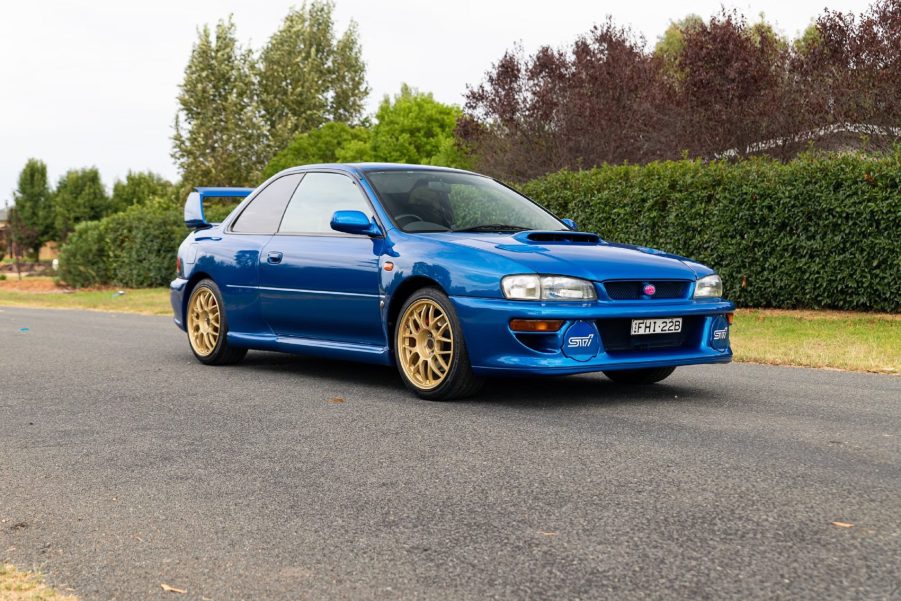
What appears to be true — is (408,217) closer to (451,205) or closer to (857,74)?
(451,205)

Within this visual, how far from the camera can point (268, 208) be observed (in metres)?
9.11

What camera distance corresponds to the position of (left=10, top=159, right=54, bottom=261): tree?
3575 inches

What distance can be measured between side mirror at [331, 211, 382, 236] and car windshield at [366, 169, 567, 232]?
7.6 inches

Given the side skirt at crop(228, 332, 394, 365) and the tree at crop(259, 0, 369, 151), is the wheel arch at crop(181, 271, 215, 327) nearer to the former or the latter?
the side skirt at crop(228, 332, 394, 365)

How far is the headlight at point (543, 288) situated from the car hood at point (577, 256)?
0.15ft

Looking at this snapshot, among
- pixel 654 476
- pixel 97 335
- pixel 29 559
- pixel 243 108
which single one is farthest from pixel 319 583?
pixel 243 108

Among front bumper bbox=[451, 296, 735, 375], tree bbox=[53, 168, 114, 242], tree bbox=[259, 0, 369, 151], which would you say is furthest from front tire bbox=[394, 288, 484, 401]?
tree bbox=[53, 168, 114, 242]

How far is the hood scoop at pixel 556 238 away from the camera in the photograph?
7449 mm

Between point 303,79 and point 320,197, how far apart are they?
5809 centimetres

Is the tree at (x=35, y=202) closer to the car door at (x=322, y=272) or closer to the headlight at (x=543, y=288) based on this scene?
the car door at (x=322, y=272)

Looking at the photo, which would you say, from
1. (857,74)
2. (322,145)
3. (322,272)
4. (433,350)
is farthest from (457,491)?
(322,145)

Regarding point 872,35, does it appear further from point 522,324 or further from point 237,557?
point 237,557

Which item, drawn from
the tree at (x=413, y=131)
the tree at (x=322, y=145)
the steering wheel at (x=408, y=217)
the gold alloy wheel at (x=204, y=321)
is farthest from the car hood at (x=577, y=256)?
the tree at (x=322, y=145)

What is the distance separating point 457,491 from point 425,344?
2665 mm
